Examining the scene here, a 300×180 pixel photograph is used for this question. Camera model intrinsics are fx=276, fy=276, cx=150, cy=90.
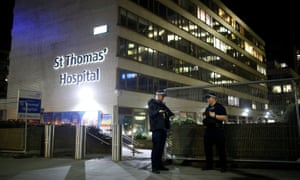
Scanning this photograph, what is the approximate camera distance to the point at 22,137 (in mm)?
10742

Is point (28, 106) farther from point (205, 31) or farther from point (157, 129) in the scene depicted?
point (205, 31)

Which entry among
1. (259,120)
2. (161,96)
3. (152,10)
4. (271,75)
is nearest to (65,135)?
(161,96)

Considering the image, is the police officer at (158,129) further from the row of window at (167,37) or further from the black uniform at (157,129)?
the row of window at (167,37)

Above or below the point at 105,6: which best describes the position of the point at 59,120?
below

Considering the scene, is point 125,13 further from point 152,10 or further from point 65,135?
point 65,135

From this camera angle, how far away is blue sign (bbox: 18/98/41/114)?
12.2 meters

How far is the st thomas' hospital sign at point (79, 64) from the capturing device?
2603 cm

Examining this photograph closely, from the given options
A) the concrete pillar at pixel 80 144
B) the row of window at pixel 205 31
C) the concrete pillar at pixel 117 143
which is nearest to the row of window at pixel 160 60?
the row of window at pixel 205 31

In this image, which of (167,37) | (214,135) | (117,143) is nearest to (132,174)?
(214,135)

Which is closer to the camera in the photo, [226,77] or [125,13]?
[125,13]

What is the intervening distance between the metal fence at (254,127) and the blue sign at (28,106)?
720 cm

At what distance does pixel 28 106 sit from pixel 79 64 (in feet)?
50.6

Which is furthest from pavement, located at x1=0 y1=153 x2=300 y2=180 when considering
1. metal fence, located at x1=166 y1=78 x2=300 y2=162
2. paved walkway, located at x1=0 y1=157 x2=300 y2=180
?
metal fence, located at x1=166 y1=78 x2=300 y2=162

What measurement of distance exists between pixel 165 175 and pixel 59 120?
2326 centimetres
